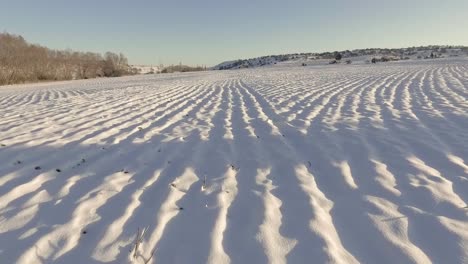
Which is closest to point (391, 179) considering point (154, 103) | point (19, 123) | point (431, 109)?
point (431, 109)

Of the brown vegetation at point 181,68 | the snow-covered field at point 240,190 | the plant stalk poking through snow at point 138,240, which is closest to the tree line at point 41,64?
the brown vegetation at point 181,68

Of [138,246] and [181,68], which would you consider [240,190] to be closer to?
[138,246]

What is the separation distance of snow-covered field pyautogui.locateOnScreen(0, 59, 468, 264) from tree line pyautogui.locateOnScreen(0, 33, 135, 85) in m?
22.1

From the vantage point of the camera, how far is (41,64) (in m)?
27.4

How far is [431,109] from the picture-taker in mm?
6320

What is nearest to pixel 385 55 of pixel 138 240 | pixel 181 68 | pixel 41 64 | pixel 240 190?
pixel 181 68

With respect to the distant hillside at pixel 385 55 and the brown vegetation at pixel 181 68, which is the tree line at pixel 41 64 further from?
the distant hillside at pixel 385 55

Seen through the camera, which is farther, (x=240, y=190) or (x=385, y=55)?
(x=385, y=55)

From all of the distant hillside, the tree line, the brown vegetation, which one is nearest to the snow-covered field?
the tree line

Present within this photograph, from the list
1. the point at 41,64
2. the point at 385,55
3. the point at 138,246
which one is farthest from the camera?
the point at 385,55

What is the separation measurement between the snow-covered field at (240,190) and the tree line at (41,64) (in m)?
22.1

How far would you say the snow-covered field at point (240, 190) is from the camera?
2168mm

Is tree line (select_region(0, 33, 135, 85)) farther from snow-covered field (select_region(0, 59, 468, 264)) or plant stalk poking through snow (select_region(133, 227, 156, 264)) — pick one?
plant stalk poking through snow (select_region(133, 227, 156, 264))

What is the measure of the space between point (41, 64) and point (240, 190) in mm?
28324
